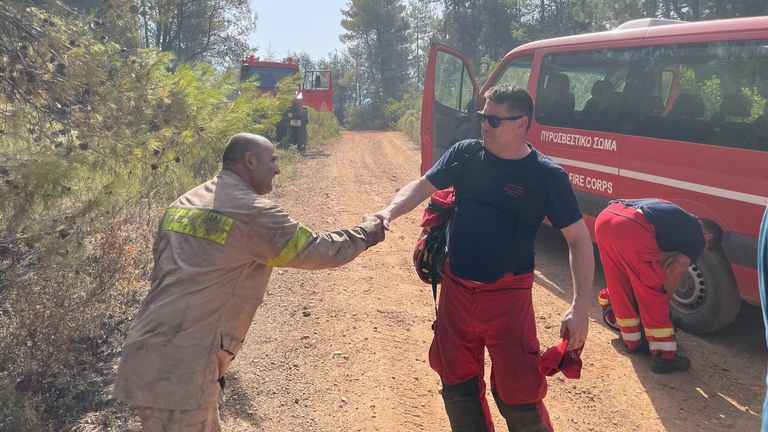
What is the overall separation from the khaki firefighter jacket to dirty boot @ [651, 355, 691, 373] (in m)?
2.78

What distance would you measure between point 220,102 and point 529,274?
339cm

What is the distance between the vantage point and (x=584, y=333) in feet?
8.27

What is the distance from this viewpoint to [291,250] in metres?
2.32

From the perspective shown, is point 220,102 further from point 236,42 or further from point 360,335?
point 236,42

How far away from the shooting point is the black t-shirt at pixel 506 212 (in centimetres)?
259

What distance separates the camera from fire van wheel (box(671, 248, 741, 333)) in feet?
13.9

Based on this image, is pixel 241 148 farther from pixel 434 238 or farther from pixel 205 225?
pixel 434 238

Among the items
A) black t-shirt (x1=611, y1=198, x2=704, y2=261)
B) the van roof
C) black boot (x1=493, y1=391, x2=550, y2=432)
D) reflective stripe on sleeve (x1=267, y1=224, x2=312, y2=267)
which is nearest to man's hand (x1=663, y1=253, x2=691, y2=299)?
black t-shirt (x1=611, y1=198, x2=704, y2=261)

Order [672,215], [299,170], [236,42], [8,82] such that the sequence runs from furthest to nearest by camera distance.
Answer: [236,42]
[299,170]
[672,215]
[8,82]

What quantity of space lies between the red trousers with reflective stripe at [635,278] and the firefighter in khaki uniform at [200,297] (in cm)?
258

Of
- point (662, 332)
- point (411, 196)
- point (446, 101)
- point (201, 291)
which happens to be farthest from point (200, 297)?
point (446, 101)

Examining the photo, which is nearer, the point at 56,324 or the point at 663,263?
the point at 56,324

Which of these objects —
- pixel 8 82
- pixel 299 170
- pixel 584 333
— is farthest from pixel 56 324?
pixel 299 170

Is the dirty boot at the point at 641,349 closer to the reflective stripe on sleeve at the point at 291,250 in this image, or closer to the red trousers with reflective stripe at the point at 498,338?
the red trousers with reflective stripe at the point at 498,338
